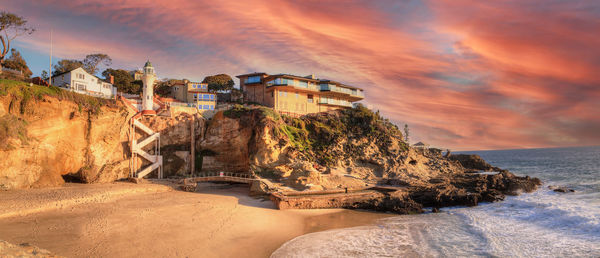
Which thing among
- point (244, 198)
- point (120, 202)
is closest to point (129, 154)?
point (120, 202)

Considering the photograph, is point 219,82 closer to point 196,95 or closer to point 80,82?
point 196,95

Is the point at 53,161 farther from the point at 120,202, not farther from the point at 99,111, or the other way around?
the point at 120,202

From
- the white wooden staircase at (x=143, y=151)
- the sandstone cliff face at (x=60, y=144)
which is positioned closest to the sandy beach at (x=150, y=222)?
the sandstone cliff face at (x=60, y=144)

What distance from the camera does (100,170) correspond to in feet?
111

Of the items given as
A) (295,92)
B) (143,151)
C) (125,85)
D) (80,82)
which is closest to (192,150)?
(143,151)

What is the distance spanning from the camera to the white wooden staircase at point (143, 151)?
1462 inches

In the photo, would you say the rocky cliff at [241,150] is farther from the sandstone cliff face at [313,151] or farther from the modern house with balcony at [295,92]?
the modern house with balcony at [295,92]

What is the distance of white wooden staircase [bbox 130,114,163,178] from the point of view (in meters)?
37.1

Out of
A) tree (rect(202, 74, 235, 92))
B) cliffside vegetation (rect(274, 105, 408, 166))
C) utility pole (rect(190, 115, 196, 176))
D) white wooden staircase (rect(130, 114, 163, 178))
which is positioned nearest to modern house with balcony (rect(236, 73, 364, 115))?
tree (rect(202, 74, 235, 92))

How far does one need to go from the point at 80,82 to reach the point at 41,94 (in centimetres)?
1147

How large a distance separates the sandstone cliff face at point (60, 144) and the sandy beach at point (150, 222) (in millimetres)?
3361

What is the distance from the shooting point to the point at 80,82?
40219 mm

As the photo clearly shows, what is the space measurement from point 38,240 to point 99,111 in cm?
2335

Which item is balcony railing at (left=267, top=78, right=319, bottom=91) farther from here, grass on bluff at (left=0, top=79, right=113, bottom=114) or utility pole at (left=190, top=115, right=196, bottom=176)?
grass on bluff at (left=0, top=79, right=113, bottom=114)
